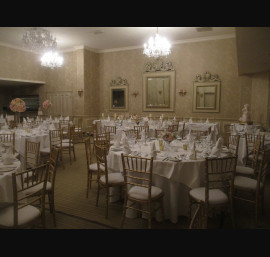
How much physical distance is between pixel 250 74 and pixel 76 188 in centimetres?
837

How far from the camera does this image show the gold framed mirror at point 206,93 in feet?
33.0

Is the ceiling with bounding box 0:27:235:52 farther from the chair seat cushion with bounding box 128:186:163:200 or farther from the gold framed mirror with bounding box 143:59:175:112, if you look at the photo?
the chair seat cushion with bounding box 128:186:163:200

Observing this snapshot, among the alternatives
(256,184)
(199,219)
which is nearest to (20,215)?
(199,219)

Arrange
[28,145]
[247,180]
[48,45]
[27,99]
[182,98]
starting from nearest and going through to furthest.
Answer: [247,180] < [28,145] < [48,45] < [182,98] < [27,99]

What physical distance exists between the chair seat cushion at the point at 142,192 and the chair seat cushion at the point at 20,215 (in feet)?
3.90

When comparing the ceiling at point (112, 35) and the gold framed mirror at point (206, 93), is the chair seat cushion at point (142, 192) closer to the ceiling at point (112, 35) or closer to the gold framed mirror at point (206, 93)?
the ceiling at point (112, 35)

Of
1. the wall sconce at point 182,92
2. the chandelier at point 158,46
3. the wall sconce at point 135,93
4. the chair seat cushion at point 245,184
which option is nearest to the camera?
the chair seat cushion at point 245,184

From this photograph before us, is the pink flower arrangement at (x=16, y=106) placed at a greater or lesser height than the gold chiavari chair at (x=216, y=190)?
greater

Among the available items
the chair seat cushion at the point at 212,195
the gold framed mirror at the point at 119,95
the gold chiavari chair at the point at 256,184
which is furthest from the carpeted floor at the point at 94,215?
the gold framed mirror at the point at 119,95

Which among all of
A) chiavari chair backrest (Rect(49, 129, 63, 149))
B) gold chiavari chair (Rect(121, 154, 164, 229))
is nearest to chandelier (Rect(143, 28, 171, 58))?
chiavari chair backrest (Rect(49, 129, 63, 149))

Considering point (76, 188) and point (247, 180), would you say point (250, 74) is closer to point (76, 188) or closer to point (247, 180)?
point (247, 180)

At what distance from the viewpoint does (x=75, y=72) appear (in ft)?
39.2

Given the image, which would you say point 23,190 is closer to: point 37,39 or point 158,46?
point 37,39

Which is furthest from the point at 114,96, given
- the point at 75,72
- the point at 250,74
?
the point at 250,74
